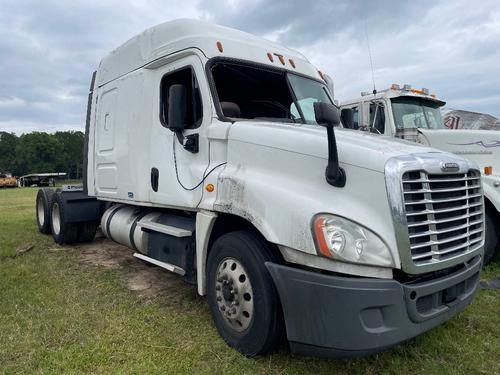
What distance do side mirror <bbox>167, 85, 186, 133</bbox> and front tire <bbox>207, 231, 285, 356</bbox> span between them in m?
1.23

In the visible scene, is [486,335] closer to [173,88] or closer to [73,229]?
[173,88]

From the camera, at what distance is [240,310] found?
11.1 feet

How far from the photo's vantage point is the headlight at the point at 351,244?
2730 mm

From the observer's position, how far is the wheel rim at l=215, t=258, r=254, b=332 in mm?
3336

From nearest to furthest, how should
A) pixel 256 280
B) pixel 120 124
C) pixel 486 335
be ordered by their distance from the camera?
1. pixel 256 280
2. pixel 486 335
3. pixel 120 124

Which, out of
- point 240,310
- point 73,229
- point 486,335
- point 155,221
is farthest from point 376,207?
point 73,229

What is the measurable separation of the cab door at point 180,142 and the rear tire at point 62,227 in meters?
3.55

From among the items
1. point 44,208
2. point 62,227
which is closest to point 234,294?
point 62,227

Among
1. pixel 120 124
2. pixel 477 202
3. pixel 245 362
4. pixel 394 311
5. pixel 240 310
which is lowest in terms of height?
pixel 245 362

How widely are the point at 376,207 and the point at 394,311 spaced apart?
26.7 inches

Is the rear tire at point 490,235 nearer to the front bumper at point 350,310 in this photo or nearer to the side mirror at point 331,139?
the front bumper at point 350,310

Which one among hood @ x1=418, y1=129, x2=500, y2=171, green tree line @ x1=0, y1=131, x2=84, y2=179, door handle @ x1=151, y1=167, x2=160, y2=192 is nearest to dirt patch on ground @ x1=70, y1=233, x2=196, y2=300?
door handle @ x1=151, y1=167, x2=160, y2=192

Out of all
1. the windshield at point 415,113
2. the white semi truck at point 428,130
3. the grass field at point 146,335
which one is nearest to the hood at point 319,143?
the grass field at point 146,335

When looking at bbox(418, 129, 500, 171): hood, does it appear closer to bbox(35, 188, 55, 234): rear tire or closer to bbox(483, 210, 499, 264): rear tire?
bbox(483, 210, 499, 264): rear tire
